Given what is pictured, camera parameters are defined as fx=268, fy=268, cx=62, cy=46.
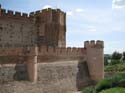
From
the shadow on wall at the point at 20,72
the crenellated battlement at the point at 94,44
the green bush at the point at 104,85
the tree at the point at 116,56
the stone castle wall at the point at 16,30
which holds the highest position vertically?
the stone castle wall at the point at 16,30

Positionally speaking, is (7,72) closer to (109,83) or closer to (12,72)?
(12,72)

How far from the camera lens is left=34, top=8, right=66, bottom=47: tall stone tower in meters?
22.9

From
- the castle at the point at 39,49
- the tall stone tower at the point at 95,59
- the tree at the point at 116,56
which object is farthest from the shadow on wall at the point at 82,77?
the tree at the point at 116,56

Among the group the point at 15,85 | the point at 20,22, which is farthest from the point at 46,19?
the point at 15,85

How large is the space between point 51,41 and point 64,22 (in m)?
2.33

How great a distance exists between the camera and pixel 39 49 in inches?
679

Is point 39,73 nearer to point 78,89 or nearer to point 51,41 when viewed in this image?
point 78,89

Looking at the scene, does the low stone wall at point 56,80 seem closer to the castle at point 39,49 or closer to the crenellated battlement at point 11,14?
the castle at point 39,49

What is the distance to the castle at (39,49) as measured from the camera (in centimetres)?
1569

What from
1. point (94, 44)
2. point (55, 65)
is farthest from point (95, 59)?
point (55, 65)

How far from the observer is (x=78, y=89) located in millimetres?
20141

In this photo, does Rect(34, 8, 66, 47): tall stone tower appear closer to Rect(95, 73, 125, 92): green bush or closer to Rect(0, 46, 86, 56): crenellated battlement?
Rect(0, 46, 86, 56): crenellated battlement

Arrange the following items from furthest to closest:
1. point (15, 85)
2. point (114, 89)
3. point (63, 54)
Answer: point (63, 54), point (114, 89), point (15, 85)

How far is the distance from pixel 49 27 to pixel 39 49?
5.97 m
